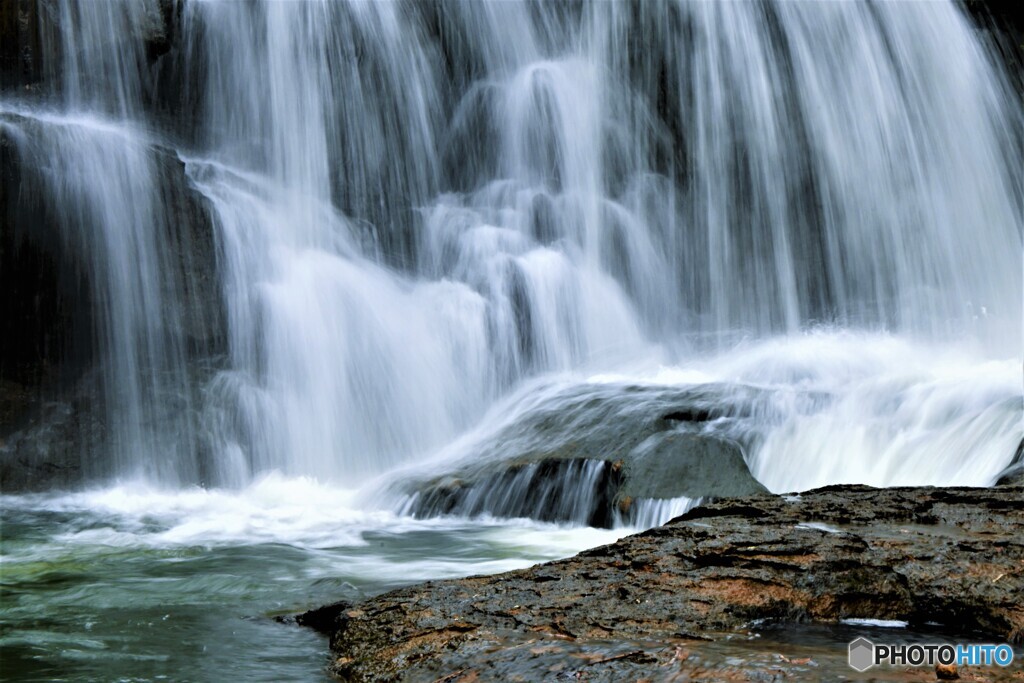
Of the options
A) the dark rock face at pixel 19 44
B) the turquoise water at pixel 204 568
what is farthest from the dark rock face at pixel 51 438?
the dark rock face at pixel 19 44

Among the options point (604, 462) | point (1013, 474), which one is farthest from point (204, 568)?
point (1013, 474)

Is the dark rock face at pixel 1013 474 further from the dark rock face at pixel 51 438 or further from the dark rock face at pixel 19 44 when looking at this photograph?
the dark rock face at pixel 19 44

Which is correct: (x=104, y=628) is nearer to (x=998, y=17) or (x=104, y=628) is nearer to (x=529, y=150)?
(x=529, y=150)

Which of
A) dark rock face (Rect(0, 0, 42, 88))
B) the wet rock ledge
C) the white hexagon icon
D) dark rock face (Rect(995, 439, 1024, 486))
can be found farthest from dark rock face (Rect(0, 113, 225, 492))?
the white hexagon icon

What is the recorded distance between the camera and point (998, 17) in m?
17.8

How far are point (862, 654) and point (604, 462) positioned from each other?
19.2ft

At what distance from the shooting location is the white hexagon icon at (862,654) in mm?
2430

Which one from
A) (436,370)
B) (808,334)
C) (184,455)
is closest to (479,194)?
(436,370)

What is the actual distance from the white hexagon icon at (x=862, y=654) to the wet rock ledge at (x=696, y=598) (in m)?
0.07

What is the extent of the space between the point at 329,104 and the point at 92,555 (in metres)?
9.72

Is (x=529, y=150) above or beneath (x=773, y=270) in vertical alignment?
above

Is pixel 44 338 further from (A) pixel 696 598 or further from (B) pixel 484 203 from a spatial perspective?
(A) pixel 696 598

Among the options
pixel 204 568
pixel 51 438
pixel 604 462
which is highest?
pixel 51 438

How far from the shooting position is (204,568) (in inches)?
263
